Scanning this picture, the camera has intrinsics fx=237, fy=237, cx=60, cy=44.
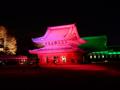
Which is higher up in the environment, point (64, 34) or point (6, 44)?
point (64, 34)

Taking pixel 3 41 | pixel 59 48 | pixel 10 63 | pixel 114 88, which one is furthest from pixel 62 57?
pixel 114 88

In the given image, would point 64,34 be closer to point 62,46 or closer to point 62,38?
point 62,38

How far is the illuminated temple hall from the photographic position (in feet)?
139

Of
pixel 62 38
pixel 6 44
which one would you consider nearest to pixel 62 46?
pixel 62 38

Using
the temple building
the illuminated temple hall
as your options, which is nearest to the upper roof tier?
the illuminated temple hall

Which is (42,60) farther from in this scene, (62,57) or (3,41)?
(3,41)

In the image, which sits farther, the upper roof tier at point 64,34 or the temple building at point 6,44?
the temple building at point 6,44

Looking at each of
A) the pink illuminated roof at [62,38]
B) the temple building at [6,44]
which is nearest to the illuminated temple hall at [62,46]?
the pink illuminated roof at [62,38]

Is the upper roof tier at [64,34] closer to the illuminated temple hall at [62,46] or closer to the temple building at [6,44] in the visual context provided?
the illuminated temple hall at [62,46]

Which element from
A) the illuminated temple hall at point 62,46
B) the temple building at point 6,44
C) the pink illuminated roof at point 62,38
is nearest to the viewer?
the illuminated temple hall at point 62,46

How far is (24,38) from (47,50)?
13.6 m

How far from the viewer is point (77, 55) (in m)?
42.2

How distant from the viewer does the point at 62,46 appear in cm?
4325

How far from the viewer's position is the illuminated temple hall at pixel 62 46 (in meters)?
42.2
